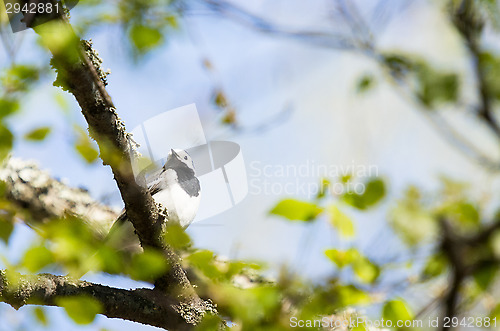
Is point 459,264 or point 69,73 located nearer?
point 459,264

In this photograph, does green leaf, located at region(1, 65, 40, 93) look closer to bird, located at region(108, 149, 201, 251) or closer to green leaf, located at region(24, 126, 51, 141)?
green leaf, located at region(24, 126, 51, 141)

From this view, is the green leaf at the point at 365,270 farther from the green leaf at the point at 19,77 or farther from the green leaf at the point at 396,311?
the green leaf at the point at 19,77

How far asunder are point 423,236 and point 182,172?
2367 mm

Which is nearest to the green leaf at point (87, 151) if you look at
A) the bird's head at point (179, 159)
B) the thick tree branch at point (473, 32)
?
the thick tree branch at point (473, 32)

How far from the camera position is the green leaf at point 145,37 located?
5.04ft

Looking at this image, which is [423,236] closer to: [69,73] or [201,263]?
[201,263]

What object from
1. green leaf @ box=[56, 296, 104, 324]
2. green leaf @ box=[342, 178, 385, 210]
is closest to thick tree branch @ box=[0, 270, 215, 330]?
green leaf @ box=[56, 296, 104, 324]

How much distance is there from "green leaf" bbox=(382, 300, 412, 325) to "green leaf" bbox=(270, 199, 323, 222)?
0.97 ft

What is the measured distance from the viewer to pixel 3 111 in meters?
1.50

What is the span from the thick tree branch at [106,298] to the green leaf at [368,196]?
915 millimetres

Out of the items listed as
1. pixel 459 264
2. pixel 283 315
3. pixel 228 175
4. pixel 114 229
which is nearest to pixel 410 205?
pixel 459 264

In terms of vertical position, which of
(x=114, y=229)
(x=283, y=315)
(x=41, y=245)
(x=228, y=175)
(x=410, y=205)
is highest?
(x=410, y=205)

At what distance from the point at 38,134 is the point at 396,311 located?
1.38 m

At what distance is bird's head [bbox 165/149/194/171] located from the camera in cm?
296
